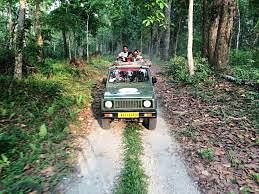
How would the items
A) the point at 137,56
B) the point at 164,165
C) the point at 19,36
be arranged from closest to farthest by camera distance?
the point at 164,165
the point at 19,36
the point at 137,56

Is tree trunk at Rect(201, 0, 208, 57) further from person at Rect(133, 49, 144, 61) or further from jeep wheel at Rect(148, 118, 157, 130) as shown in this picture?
jeep wheel at Rect(148, 118, 157, 130)

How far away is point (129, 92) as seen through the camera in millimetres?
9000

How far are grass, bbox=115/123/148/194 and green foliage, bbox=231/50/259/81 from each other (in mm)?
7300

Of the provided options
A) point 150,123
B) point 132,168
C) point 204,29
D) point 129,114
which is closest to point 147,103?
point 129,114

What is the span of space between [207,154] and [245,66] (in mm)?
11013

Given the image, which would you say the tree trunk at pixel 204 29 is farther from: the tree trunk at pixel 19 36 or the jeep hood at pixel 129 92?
the tree trunk at pixel 19 36

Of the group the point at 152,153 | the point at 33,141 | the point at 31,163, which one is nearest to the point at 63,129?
the point at 33,141

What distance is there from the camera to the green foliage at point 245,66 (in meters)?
14.3

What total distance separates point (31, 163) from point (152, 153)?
Result: 2776 mm

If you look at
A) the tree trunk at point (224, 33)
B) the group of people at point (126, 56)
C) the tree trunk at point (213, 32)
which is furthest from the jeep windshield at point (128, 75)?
the tree trunk at point (213, 32)

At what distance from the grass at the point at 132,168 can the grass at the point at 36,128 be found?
49.1 inches

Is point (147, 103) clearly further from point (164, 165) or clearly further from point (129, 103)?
point (164, 165)

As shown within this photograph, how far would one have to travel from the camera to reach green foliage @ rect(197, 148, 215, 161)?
7261 millimetres

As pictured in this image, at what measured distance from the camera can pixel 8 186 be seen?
591cm
